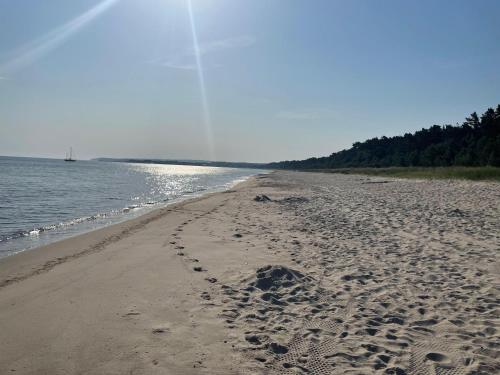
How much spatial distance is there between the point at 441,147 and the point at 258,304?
278 feet

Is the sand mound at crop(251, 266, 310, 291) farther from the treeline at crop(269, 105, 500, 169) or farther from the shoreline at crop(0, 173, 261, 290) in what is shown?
the treeline at crop(269, 105, 500, 169)

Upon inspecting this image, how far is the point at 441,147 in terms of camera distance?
260 feet

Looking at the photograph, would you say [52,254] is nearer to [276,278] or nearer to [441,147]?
[276,278]

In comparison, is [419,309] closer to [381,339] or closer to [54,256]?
[381,339]

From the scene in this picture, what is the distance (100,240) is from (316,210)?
1085 centimetres

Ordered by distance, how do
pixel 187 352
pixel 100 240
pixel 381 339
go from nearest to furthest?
pixel 187 352
pixel 381 339
pixel 100 240

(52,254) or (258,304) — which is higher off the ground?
(258,304)

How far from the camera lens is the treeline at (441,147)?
61812 mm

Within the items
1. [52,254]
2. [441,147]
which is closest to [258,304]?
[52,254]

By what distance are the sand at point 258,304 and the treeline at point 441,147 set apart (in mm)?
55531

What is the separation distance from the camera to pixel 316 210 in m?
19.1

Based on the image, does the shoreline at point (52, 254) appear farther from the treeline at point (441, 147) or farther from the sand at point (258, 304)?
the treeline at point (441, 147)

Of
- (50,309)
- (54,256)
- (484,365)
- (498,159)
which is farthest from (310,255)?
(498,159)

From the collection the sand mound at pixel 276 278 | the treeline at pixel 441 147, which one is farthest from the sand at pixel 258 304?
the treeline at pixel 441 147
